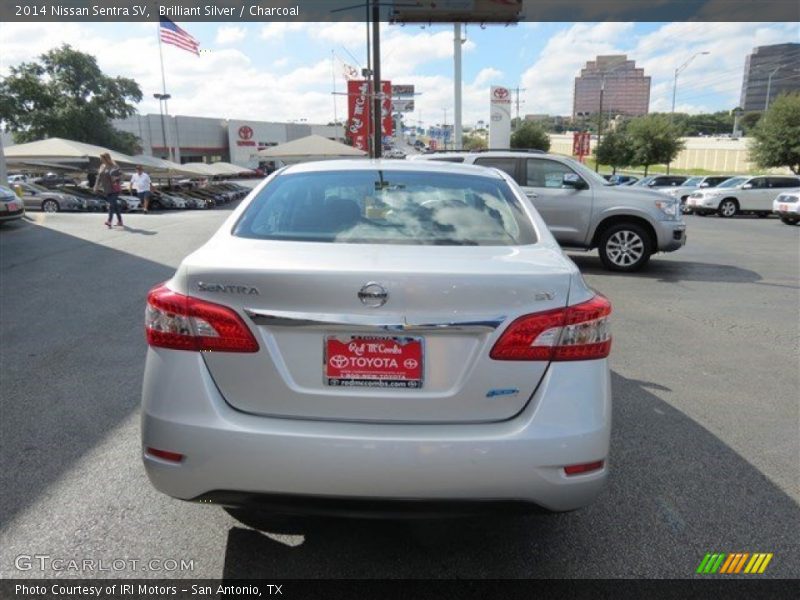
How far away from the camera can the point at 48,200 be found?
2747cm

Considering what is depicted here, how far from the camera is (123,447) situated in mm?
3545

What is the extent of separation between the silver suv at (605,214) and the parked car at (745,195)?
58.1 ft

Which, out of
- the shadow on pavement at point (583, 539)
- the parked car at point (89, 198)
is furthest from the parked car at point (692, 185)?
the parked car at point (89, 198)

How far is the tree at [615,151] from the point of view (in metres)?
56.1

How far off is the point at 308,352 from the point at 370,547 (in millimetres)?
1097

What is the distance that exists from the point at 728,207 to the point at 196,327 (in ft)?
90.4

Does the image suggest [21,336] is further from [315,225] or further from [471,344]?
[471,344]

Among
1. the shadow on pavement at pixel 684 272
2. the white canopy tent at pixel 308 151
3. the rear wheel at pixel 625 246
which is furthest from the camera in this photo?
the white canopy tent at pixel 308 151

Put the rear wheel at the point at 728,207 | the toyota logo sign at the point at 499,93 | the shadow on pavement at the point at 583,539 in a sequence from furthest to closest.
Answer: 1. the toyota logo sign at the point at 499,93
2. the rear wheel at the point at 728,207
3. the shadow on pavement at the point at 583,539

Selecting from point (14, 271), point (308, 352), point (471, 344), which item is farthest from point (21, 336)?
point (471, 344)

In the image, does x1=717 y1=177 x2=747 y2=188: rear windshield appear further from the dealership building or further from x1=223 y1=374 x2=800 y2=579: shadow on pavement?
the dealership building

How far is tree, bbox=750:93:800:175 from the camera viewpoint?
35.1 m

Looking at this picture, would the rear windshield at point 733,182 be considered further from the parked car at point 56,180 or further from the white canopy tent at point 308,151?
the parked car at point 56,180

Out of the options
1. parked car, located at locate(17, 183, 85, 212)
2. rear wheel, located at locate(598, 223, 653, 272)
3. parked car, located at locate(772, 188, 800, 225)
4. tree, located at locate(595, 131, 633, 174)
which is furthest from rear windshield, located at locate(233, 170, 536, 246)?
tree, located at locate(595, 131, 633, 174)
